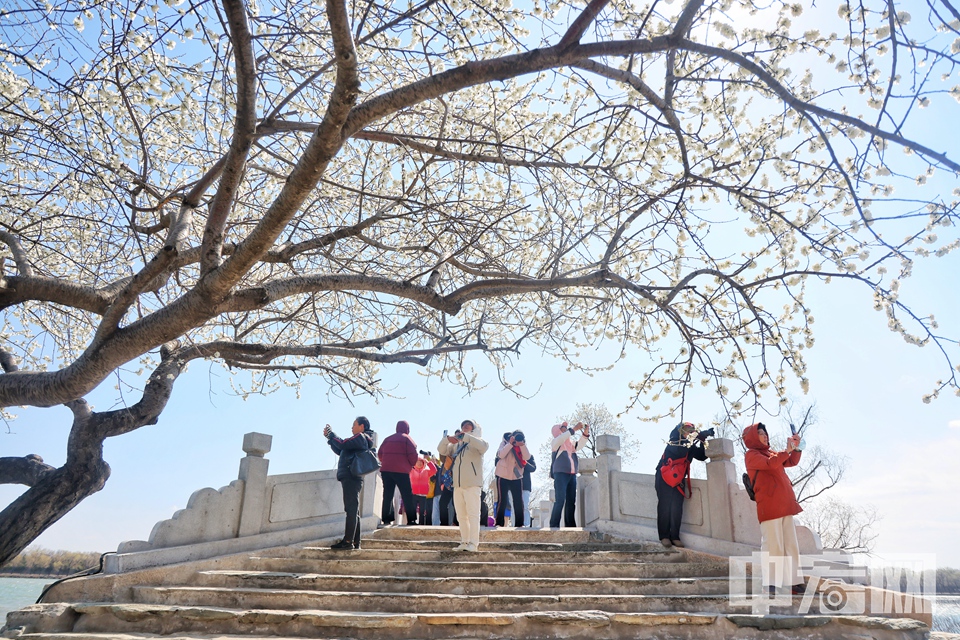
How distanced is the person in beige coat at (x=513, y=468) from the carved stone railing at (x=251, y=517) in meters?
2.11

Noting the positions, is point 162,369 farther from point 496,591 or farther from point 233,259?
point 496,591

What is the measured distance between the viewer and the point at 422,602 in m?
6.35

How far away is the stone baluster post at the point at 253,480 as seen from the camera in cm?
849

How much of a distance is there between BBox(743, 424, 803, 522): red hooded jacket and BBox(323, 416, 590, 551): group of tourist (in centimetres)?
330

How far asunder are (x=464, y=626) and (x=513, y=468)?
14.7ft

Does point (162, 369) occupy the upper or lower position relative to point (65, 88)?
lower

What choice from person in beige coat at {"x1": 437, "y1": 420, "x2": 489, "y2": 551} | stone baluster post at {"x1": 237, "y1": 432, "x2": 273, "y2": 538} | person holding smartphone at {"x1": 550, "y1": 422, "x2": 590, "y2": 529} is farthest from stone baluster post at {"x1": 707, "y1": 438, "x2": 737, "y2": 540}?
stone baluster post at {"x1": 237, "y1": 432, "x2": 273, "y2": 538}

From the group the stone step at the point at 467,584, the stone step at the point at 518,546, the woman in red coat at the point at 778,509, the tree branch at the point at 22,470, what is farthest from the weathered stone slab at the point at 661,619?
the tree branch at the point at 22,470

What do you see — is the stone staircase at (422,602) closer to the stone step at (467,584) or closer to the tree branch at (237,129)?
the stone step at (467,584)

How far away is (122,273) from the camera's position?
864 centimetres

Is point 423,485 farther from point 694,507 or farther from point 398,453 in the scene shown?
point 694,507

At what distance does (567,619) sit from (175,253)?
5.07 meters

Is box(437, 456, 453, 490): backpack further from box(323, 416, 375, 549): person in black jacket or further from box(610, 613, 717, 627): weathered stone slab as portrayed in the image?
box(610, 613, 717, 627): weathered stone slab

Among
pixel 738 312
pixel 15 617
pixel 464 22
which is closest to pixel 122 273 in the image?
pixel 15 617
